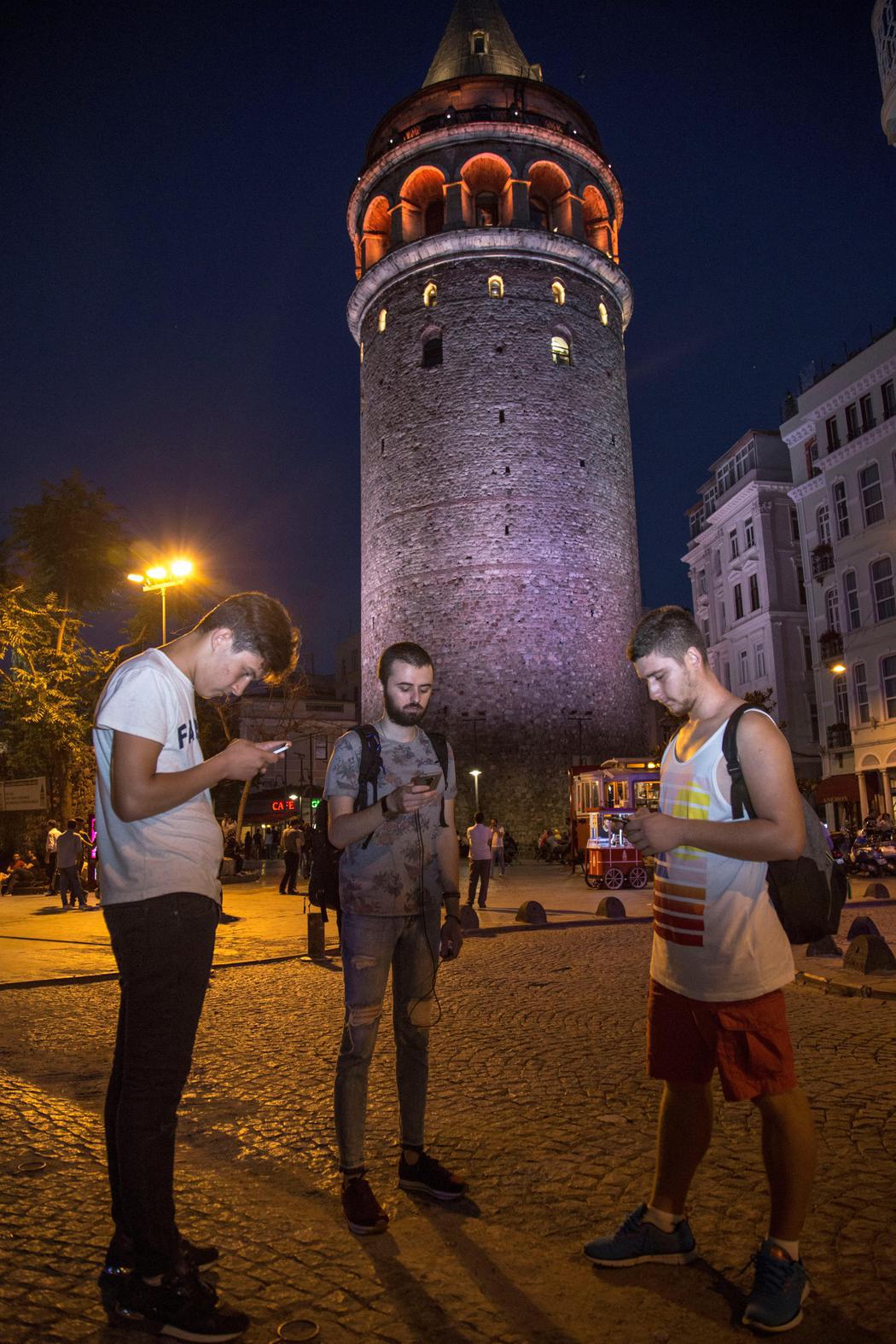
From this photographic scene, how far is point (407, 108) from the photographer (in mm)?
33031

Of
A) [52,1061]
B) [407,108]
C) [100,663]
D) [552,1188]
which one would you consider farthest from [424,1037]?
[407,108]

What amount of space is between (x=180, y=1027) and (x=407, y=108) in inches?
1450

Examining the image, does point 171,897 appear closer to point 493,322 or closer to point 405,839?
point 405,839

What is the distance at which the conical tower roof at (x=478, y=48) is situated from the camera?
34094mm

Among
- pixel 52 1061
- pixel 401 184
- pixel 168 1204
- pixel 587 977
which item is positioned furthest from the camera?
pixel 401 184

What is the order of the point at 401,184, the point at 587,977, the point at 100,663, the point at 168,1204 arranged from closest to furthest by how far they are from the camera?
the point at 168,1204 → the point at 587,977 → the point at 100,663 → the point at 401,184

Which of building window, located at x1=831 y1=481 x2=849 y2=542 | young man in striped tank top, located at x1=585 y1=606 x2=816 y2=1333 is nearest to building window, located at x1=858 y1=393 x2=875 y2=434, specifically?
building window, located at x1=831 y1=481 x2=849 y2=542

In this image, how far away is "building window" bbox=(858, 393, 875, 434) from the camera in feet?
90.9

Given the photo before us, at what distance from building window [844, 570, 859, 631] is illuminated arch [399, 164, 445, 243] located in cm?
1779

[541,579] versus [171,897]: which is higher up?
[541,579]

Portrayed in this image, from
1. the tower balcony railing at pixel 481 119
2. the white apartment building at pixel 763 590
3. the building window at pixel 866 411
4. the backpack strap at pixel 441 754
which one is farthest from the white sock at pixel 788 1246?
the tower balcony railing at pixel 481 119

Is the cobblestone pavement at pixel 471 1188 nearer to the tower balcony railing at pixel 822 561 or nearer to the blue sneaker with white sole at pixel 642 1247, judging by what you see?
the blue sneaker with white sole at pixel 642 1247

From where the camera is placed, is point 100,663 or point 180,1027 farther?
point 100,663

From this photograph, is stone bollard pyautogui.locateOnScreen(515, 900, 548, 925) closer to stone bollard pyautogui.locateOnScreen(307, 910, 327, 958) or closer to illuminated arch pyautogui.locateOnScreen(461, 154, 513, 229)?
stone bollard pyautogui.locateOnScreen(307, 910, 327, 958)
